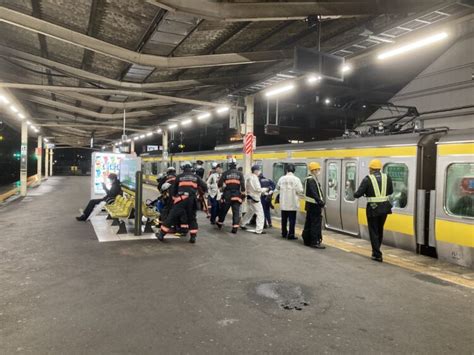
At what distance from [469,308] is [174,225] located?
18.1 ft

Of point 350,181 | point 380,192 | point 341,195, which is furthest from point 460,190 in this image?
point 341,195

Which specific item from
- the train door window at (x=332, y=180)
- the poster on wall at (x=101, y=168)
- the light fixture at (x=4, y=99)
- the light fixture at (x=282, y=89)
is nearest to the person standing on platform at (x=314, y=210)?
the train door window at (x=332, y=180)

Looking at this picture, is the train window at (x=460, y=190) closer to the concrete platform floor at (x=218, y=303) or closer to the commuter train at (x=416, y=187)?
the commuter train at (x=416, y=187)

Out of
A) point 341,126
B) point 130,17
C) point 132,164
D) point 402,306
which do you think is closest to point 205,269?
point 402,306

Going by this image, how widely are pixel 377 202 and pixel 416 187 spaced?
1.07m

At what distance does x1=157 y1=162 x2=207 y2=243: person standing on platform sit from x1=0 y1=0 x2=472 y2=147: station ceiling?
2.93 meters

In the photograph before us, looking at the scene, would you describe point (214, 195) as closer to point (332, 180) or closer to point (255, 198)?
point (255, 198)

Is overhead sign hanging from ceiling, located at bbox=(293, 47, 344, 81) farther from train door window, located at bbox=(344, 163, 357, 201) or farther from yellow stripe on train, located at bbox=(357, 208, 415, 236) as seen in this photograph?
yellow stripe on train, located at bbox=(357, 208, 415, 236)

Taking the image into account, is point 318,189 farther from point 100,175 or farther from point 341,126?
point 341,126

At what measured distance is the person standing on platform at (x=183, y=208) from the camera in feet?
25.5

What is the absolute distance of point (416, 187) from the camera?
275 inches

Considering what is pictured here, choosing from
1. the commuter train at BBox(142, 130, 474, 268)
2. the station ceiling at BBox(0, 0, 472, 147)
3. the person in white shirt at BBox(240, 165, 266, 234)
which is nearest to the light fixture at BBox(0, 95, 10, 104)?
the station ceiling at BBox(0, 0, 472, 147)

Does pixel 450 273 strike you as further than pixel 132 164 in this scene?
No

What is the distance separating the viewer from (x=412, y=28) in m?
6.58
